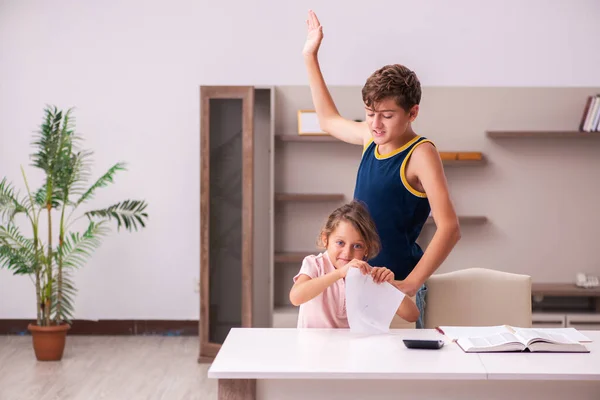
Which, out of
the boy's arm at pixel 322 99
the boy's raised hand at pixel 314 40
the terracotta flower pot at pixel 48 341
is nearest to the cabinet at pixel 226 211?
the terracotta flower pot at pixel 48 341

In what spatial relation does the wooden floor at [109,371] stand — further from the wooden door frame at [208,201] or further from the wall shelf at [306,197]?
the wall shelf at [306,197]

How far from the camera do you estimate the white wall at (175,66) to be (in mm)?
5871

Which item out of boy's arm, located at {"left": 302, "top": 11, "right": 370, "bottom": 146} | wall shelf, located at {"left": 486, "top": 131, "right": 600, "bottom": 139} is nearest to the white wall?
wall shelf, located at {"left": 486, "top": 131, "right": 600, "bottom": 139}

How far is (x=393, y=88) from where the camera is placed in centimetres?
238

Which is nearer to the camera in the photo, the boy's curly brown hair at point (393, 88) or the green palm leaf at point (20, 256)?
the boy's curly brown hair at point (393, 88)

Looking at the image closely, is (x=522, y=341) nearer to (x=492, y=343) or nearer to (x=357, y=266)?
(x=492, y=343)

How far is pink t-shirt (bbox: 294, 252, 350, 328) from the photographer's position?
8.38 feet

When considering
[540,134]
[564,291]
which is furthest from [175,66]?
[564,291]

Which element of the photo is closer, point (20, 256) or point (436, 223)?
point (436, 223)

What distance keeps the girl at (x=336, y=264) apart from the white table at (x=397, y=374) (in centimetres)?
35

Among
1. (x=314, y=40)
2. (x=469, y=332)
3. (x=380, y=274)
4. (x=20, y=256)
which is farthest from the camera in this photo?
(x=20, y=256)

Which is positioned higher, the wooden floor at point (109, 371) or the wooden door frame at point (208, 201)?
the wooden door frame at point (208, 201)

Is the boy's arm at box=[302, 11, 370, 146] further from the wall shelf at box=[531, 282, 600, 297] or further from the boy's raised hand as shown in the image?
the wall shelf at box=[531, 282, 600, 297]

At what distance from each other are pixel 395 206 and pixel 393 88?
14.6 inches
